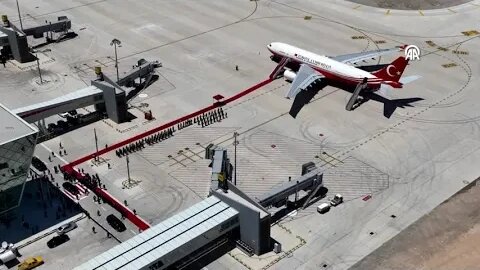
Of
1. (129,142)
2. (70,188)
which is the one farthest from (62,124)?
(70,188)

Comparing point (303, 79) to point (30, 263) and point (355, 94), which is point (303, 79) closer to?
point (355, 94)

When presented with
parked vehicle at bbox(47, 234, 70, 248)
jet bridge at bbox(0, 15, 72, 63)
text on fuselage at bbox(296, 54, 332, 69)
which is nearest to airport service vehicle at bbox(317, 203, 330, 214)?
parked vehicle at bbox(47, 234, 70, 248)

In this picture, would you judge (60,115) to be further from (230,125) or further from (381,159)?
(381,159)

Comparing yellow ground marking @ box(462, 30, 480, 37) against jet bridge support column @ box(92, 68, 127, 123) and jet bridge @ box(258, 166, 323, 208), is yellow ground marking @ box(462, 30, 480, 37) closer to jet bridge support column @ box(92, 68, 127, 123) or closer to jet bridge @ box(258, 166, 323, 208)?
jet bridge @ box(258, 166, 323, 208)

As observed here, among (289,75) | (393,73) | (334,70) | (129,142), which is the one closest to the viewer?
(129,142)

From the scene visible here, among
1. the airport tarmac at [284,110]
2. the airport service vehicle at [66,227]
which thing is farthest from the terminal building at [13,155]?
the airport tarmac at [284,110]

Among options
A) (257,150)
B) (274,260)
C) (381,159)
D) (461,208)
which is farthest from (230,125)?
(461,208)
